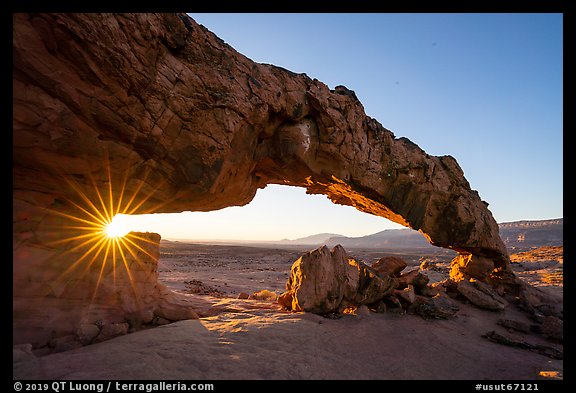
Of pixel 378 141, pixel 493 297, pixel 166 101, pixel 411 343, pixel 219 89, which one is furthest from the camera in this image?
pixel 493 297

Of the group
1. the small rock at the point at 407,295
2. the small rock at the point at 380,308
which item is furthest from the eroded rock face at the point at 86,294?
the small rock at the point at 407,295

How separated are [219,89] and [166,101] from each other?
154cm

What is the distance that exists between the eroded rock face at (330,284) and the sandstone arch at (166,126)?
3.24 meters

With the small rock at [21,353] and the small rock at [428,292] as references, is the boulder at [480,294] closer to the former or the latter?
the small rock at [428,292]

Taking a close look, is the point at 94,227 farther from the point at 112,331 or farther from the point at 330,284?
the point at 330,284

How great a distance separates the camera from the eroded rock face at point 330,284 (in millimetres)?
10414

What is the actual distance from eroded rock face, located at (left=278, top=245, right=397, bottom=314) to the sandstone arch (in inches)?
128

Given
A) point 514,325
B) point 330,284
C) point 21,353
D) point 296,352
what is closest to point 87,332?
point 21,353

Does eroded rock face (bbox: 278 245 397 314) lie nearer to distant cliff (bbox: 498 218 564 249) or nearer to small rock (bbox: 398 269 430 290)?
small rock (bbox: 398 269 430 290)

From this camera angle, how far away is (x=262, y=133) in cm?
987

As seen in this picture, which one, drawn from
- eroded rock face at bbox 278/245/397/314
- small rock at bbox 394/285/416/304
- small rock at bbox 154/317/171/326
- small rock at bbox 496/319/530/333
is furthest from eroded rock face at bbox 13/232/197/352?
small rock at bbox 496/319/530/333
